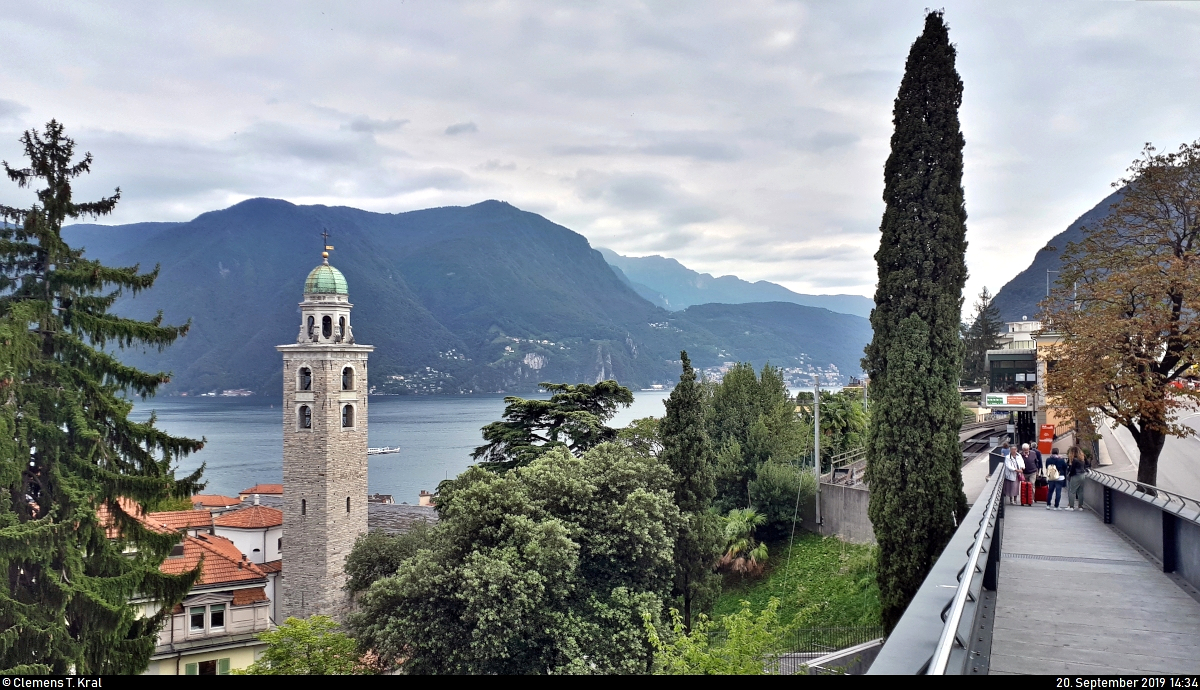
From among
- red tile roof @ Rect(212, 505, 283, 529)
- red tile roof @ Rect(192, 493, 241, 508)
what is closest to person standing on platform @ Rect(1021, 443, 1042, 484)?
red tile roof @ Rect(212, 505, 283, 529)

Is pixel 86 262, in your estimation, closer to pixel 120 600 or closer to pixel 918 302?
pixel 120 600

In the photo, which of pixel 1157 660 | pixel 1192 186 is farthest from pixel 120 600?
pixel 1192 186

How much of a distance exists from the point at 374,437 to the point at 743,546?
11080 centimetres

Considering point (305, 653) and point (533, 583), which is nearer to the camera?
point (533, 583)

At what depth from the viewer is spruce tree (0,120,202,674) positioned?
10047mm

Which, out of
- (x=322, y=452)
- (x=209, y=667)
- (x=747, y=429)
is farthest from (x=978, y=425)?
(x=209, y=667)

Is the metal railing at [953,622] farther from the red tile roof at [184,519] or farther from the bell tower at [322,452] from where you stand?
the bell tower at [322,452]

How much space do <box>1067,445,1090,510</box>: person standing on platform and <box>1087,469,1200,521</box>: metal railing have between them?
187 mm

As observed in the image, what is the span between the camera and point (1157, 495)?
10.0m

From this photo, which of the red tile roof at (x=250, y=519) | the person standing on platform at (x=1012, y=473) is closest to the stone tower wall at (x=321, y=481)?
the red tile roof at (x=250, y=519)

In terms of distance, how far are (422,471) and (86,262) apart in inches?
3089

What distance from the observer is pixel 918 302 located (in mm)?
15328

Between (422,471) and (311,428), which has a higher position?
(311,428)

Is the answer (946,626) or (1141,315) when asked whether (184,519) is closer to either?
(1141,315)
